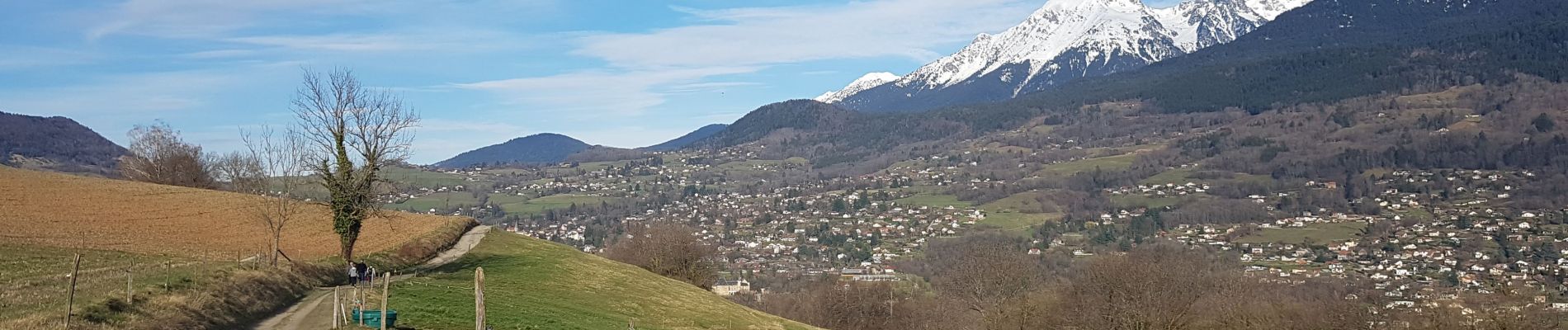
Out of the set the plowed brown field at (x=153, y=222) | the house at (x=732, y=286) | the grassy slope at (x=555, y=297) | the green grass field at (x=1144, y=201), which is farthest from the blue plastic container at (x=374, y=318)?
the green grass field at (x=1144, y=201)

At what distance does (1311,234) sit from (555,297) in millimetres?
127292

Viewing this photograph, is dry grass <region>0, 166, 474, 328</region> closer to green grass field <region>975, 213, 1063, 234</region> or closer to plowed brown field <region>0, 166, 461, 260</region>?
plowed brown field <region>0, 166, 461, 260</region>

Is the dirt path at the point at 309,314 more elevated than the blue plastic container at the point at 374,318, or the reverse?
the blue plastic container at the point at 374,318

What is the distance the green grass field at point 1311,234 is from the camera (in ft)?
445

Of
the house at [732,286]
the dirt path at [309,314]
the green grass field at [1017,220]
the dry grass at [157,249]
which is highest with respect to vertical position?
the dry grass at [157,249]

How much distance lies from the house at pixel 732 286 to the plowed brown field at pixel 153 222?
34.1m

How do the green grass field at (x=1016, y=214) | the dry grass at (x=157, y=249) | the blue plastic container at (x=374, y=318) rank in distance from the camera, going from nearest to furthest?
the dry grass at (x=157, y=249)
the blue plastic container at (x=374, y=318)
the green grass field at (x=1016, y=214)

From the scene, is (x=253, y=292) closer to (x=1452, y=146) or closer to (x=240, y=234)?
(x=240, y=234)

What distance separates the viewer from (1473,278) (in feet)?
316

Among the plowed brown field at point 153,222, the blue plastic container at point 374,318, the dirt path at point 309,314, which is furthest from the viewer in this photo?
the plowed brown field at point 153,222

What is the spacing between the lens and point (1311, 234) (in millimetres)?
139625

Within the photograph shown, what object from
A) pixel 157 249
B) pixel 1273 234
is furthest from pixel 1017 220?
pixel 157 249

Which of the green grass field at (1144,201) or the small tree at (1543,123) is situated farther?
the small tree at (1543,123)

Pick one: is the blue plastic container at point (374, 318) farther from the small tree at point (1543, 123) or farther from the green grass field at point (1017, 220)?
the small tree at point (1543, 123)
